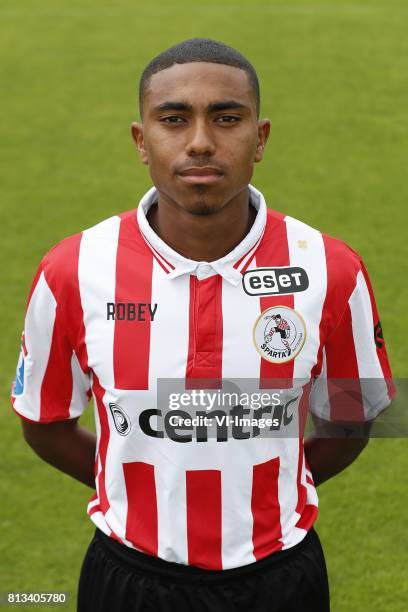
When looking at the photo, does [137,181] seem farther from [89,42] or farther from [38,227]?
[89,42]

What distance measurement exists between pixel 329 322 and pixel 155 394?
15.0 inches

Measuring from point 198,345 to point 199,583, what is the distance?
1.61ft

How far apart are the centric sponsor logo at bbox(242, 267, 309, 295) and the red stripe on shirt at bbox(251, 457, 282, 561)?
34 cm

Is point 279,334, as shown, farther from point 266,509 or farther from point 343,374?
point 266,509

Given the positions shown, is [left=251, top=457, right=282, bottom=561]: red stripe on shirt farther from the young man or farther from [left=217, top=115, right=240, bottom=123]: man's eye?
[left=217, top=115, right=240, bottom=123]: man's eye

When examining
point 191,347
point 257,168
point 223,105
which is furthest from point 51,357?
point 257,168

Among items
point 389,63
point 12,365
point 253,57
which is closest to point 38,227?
point 12,365

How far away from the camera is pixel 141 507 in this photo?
6.44 feet

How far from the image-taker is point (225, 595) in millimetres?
1977

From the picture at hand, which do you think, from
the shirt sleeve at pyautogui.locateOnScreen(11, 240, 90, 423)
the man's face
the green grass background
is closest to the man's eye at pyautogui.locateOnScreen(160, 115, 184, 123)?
the man's face

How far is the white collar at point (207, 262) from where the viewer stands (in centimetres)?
191

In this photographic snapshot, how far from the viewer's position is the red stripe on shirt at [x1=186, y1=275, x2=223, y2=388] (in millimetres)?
1897

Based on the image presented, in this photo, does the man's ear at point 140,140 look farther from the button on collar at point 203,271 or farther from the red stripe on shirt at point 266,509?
the red stripe on shirt at point 266,509

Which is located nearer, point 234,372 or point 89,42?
point 234,372
